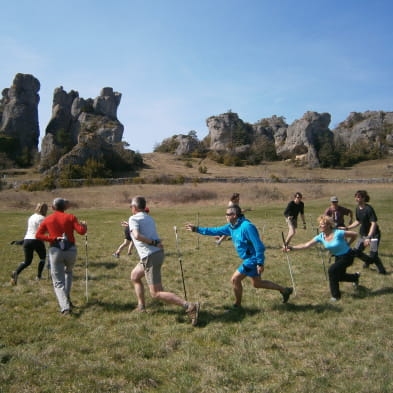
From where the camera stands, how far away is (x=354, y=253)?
7.22 m

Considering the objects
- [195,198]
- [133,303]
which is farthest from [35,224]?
[195,198]

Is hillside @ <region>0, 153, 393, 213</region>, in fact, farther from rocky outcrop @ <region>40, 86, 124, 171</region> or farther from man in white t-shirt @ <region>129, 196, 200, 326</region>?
man in white t-shirt @ <region>129, 196, 200, 326</region>

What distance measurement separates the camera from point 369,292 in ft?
24.2

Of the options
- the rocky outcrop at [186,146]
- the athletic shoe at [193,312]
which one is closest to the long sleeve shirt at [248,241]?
the athletic shoe at [193,312]

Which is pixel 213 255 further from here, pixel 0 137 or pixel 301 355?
pixel 0 137

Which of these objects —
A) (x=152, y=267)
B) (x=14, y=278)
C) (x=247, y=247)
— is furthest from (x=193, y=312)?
(x=14, y=278)

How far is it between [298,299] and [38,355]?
202 inches

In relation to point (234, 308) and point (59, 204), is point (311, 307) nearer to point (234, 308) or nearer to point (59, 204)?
point (234, 308)

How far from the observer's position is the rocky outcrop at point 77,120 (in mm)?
76562

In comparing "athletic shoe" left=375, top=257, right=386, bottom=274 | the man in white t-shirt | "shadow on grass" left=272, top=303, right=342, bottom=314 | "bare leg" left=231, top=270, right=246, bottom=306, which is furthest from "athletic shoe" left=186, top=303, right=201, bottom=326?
"athletic shoe" left=375, top=257, right=386, bottom=274

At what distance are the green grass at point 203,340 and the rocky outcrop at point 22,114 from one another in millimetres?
82349

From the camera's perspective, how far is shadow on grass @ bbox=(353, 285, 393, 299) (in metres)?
7.19

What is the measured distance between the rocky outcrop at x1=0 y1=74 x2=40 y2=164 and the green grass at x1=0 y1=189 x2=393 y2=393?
82349 mm

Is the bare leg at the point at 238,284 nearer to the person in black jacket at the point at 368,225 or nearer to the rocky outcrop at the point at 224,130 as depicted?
the person in black jacket at the point at 368,225
